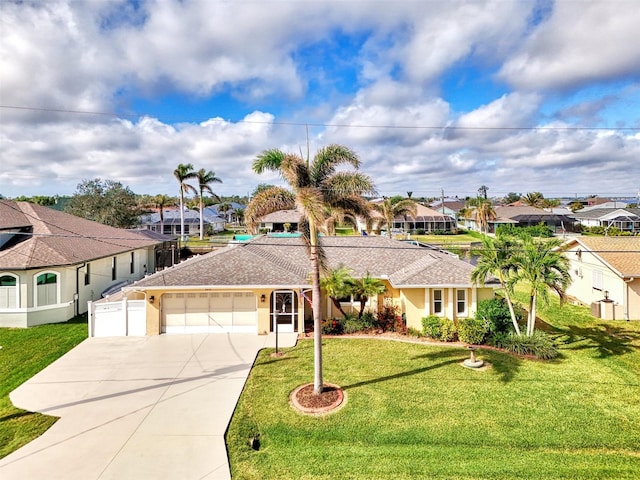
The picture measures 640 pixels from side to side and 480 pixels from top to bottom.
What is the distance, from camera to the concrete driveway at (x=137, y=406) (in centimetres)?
795

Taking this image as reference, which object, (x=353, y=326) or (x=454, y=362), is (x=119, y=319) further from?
(x=454, y=362)

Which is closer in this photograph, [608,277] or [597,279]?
[608,277]

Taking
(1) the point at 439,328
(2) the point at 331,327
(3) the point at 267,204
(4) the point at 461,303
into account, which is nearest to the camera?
(3) the point at 267,204

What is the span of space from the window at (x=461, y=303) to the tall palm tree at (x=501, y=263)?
1541 mm

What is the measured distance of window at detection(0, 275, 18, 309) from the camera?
17609mm

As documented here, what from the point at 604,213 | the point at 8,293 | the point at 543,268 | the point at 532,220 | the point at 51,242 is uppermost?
the point at 604,213

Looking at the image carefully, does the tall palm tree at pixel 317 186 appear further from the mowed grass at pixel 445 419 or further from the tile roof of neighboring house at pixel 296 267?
the tile roof of neighboring house at pixel 296 267

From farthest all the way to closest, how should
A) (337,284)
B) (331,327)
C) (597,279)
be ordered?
(597,279) → (331,327) → (337,284)

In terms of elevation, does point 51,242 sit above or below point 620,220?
below

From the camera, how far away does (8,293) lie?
17656mm

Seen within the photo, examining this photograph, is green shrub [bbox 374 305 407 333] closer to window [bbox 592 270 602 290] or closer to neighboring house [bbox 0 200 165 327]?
window [bbox 592 270 602 290]

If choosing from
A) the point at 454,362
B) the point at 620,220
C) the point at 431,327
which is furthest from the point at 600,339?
the point at 620,220

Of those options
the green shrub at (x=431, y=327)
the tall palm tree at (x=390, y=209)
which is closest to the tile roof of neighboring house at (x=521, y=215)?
the tall palm tree at (x=390, y=209)

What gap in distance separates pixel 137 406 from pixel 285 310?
7848mm
